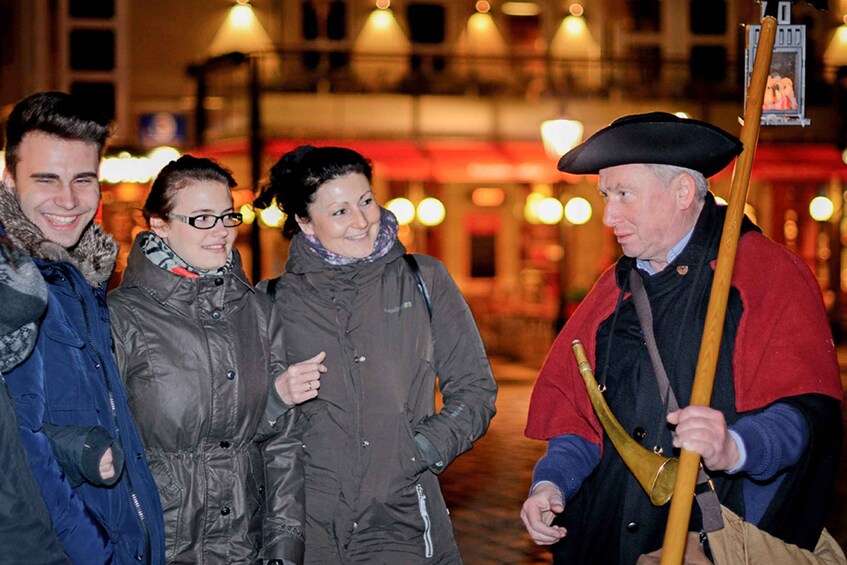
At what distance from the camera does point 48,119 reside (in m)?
3.25

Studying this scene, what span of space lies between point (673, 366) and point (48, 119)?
6.20 ft

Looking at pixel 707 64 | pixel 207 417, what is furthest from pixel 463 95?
pixel 207 417

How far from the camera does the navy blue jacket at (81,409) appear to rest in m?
2.78

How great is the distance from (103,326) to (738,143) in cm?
182

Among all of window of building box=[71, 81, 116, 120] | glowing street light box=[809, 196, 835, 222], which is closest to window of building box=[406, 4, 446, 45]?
window of building box=[71, 81, 116, 120]

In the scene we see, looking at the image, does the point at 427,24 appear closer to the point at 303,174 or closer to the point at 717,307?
the point at 303,174

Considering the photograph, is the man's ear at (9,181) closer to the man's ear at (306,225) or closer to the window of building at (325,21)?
the man's ear at (306,225)

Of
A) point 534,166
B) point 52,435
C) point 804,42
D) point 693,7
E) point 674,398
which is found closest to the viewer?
point 52,435

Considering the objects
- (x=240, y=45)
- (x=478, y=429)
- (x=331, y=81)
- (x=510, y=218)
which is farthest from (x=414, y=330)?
(x=510, y=218)

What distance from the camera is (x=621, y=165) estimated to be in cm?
327

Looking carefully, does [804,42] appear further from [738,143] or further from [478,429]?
[478,429]

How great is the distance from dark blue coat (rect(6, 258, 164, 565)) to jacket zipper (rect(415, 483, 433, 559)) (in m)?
0.91

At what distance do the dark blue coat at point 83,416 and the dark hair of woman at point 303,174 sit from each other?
2.87ft

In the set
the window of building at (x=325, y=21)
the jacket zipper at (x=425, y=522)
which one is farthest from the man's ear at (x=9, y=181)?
the window of building at (x=325, y=21)
